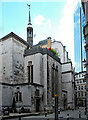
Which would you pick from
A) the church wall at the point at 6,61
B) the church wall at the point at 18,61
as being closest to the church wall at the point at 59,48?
the church wall at the point at 18,61

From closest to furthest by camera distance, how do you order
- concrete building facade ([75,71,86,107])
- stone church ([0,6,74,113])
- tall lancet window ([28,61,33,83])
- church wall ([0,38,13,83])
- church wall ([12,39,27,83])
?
stone church ([0,6,74,113]) < church wall ([0,38,13,83]) < church wall ([12,39,27,83]) < tall lancet window ([28,61,33,83]) < concrete building facade ([75,71,86,107])

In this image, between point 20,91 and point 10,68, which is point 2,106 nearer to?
point 20,91

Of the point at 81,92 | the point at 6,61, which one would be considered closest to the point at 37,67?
the point at 6,61

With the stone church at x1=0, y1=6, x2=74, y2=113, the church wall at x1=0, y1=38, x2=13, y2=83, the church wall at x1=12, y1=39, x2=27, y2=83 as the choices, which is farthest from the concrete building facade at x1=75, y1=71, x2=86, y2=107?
the church wall at x1=0, y1=38, x2=13, y2=83

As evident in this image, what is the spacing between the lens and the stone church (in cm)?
2528

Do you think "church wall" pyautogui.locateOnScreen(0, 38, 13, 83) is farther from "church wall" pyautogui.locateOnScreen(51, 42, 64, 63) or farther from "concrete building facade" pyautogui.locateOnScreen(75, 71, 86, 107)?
"concrete building facade" pyautogui.locateOnScreen(75, 71, 86, 107)

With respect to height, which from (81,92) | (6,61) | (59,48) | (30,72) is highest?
(59,48)

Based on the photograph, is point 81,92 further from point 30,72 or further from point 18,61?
point 18,61

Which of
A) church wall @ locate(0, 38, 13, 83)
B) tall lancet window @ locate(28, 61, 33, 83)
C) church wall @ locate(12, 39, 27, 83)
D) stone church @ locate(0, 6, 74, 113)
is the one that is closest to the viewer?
stone church @ locate(0, 6, 74, 113)

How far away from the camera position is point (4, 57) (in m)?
30.5

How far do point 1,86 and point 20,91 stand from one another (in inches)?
129

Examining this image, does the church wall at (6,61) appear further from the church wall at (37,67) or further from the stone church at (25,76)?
the church wall at (37,67)

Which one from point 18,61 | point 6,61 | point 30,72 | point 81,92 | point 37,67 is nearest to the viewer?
point 37,67

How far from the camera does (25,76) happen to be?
30953 millimetres
